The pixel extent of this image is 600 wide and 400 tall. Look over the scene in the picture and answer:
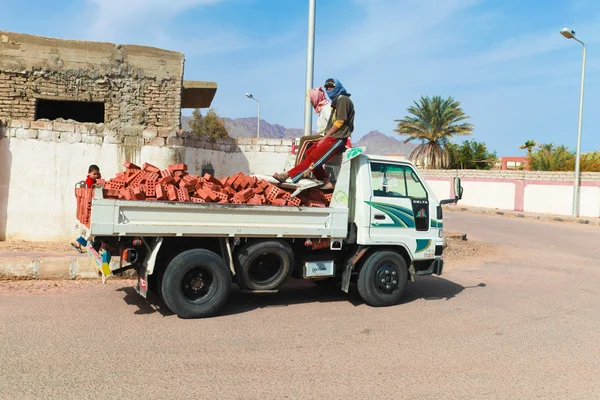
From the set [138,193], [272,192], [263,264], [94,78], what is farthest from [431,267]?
[94,78]

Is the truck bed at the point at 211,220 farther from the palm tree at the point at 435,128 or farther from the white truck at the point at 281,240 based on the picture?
the palm tree at the point at 435,128

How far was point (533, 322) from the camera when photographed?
21.1 feet

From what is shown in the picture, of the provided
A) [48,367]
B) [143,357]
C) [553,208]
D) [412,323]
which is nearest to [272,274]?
[412,323]

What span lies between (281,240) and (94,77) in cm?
738

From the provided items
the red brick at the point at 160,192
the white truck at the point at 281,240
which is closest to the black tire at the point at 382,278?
the white truck at the point at 281,240

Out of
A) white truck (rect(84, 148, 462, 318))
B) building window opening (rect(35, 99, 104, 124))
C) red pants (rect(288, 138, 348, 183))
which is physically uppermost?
building window opening (rect(35, 99, 104, 124))

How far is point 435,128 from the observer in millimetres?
45750

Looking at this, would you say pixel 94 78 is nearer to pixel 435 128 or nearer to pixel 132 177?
pixel 132 177

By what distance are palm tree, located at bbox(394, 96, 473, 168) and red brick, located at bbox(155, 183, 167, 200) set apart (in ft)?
135

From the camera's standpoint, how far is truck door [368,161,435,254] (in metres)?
7.10

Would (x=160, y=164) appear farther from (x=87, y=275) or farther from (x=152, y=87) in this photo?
(x=87, y=275)

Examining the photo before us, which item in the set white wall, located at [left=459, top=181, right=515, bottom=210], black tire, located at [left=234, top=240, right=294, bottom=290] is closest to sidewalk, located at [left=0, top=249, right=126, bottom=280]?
black tire, located at [left=234, top=240, right=294, bottom=290]

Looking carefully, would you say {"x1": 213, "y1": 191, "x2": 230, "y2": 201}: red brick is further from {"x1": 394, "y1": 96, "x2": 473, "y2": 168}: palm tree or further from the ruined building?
{"x1": 394, "y1": 96, "x2": 473, "y2": 168}: palm tree

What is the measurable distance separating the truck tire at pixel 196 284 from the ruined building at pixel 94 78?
6.58 metres
